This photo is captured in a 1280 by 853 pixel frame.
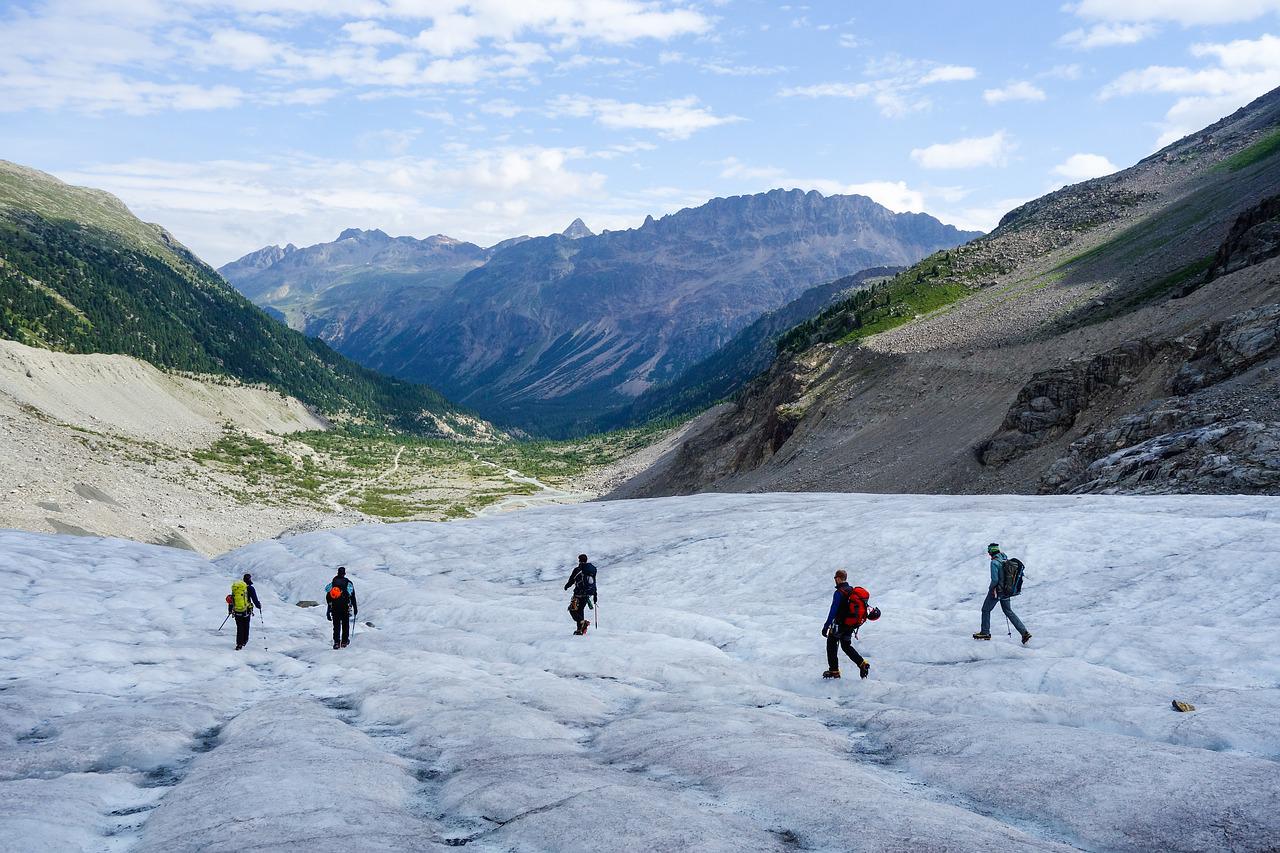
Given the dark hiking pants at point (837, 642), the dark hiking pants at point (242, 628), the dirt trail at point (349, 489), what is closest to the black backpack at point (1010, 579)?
the dark hiking pants at point (837, 642)

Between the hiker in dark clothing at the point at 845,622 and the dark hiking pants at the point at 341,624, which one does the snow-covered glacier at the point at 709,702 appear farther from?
the dark hiking pants at the point at 341,624

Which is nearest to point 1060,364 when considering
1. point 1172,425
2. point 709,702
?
point 1172,425

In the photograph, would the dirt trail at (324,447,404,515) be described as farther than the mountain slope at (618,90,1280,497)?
Yes

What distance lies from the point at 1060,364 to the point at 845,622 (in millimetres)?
54041

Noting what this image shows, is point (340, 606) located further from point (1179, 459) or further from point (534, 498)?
point (534, 498)

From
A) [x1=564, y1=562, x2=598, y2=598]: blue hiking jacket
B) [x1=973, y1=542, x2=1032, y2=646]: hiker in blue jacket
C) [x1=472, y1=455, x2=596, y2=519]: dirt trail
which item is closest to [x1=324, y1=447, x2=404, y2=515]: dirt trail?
[x1=472, y1=455, x2=596, y2=519]: dirt trail

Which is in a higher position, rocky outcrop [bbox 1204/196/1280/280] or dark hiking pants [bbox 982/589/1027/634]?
rocky outcrop [bbox 1204/196/1280/280]

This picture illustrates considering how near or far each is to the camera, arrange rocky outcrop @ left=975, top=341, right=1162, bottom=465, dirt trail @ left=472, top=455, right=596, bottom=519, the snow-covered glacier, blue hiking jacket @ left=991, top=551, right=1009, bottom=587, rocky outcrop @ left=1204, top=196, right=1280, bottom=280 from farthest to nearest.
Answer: dirt trail @ left=472, top=455, right=596, bottom=519
rocky outcrop @ left=1204, top=196, right=1280, bottom=280
rocky outcrop @ left=975, top=341, right=1162, bottom=465
blue hiking jacket @ left=991, top=551, right=1009, bottom=587
the snow-covered glacier

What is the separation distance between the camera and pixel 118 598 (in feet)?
100

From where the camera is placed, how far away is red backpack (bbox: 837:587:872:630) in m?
17.8

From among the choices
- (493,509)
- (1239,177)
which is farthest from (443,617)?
(1239,177)

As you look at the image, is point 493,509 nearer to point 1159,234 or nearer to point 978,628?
point 1159,234

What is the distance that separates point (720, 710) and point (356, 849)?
28.1ft

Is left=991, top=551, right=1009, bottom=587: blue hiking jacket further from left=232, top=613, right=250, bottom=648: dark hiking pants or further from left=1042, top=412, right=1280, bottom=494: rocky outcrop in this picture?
left=232, top=613, right=250, bottom=648: dark hiking pants
